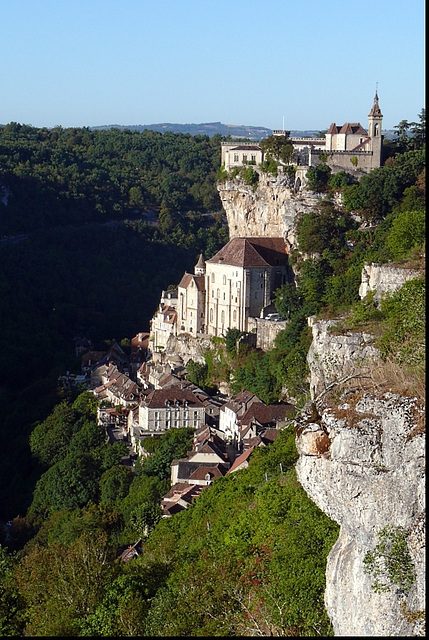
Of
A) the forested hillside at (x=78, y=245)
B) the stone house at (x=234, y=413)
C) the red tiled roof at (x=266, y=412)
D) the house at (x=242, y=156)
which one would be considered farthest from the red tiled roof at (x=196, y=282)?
the red tiled roof at (x=266, y=412)

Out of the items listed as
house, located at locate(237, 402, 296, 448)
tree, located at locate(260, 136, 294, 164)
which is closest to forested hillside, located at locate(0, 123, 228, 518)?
house, located at locate(237, 402, 296, 448)

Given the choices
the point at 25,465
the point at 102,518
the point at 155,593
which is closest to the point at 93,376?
the point at 25,465

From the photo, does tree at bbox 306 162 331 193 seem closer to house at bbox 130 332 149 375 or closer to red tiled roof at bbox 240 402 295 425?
red tiled roof at bbox 240 402 295 425

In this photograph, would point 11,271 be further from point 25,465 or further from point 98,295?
point 25,465

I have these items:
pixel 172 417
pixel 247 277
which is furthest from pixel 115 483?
pixel 247 277

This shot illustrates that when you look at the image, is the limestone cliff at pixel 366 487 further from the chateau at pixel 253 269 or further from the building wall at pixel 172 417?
the chateau at pixel 253 269

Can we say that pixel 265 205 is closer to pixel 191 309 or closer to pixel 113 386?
pixel 191 309

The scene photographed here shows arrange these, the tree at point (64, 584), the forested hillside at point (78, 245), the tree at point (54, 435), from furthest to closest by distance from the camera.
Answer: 1. the forested hillside at point (78, 245)
2. the tree at point (54, 435)
3. the tree at point (64, 584)
